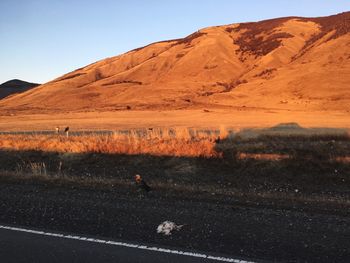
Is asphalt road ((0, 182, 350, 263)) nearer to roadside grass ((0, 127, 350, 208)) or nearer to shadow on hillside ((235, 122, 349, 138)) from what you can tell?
roadside grass ((0, 127, 350, 208))

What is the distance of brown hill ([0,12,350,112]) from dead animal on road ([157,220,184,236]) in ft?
173

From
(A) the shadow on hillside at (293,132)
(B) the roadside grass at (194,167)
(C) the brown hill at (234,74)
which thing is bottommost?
(A) the shadow on hillside at (293,132)

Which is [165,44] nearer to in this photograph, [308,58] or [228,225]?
[308,58]

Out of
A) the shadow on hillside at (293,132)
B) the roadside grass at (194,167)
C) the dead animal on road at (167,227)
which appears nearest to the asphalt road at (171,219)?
the dead animal on road at (167,227)

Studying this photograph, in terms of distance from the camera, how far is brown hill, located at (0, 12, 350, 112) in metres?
69.5

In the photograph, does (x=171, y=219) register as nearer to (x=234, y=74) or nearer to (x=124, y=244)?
(x=124, y=244)

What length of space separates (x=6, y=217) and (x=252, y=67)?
331 ft

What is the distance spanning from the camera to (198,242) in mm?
6625

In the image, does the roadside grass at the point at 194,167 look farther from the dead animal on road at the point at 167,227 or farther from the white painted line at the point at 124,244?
the white painted line at the point at 124,244

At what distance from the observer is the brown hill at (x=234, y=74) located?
69.5m

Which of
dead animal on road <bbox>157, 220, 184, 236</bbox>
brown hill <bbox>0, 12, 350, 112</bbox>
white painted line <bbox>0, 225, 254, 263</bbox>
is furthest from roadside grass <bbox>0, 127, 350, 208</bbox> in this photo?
brown hill <bbox>0, 12, 350, 112</bbox>

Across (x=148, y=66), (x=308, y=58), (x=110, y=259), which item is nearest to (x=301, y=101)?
A: (x=308, y=58)

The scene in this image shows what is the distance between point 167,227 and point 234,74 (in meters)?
99.1

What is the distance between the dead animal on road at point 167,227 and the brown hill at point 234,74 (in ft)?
173
